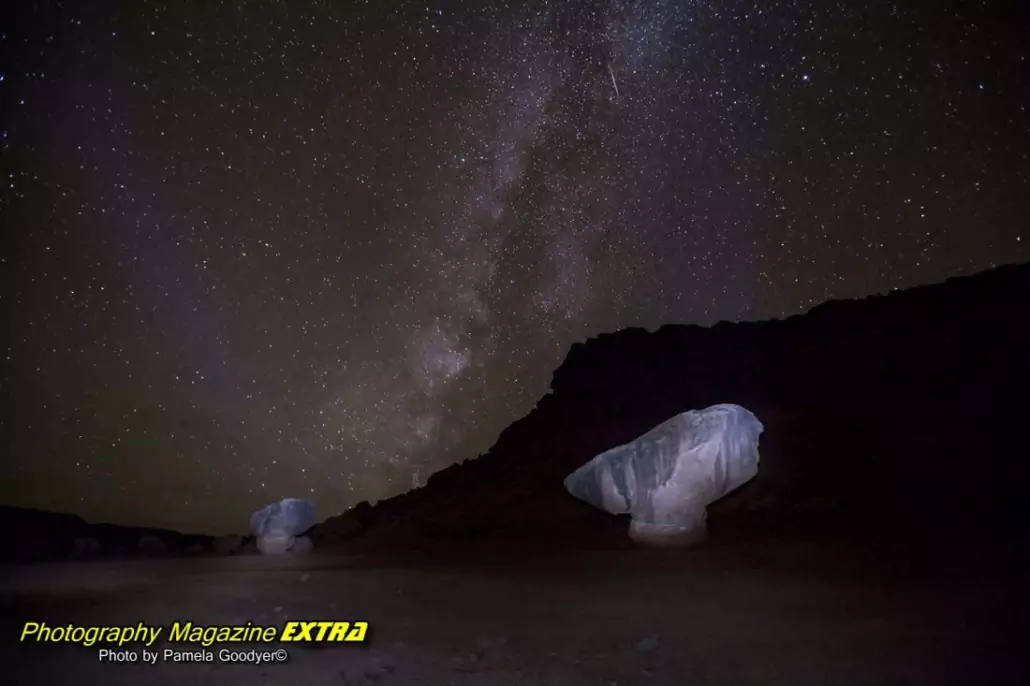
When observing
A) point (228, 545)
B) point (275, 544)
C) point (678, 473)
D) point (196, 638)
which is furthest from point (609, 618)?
point (228, 545)

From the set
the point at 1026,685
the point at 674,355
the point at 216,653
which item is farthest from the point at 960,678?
the point at 674,355

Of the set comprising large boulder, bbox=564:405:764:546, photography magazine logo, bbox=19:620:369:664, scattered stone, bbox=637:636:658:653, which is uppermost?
large boulder, bbox=564:405:764:546

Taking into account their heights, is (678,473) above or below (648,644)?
above

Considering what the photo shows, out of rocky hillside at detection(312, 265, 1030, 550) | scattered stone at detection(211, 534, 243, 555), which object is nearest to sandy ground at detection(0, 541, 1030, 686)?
rocky hillside at detection(312, 265, 1030, 550)

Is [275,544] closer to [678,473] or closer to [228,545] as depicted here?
[228,545]

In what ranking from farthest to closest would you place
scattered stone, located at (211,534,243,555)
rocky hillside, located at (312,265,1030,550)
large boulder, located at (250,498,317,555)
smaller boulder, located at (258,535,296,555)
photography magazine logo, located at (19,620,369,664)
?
scattered stone, located at (211,534,243,555)
large boulder, located at (250,498,317,555)
smaller boulder, located at (258,535,296,555)
rocky hillside, located at (312,265,1030,550)
photography magazine logo, located at (19,620,369,664)

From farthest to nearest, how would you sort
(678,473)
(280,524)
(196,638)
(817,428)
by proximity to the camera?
1. (280,524)
2. (817,428)
3. (678,473)
4. (196,638)

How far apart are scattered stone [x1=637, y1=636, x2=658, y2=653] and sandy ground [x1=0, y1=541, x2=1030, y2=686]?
0.03 metres

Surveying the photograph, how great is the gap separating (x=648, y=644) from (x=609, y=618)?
70 cm

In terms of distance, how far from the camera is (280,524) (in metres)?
13.0

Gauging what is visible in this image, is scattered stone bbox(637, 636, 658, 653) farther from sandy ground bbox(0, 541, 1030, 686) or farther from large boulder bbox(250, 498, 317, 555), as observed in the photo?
large boulder bbox(250, 498, 317, 555)

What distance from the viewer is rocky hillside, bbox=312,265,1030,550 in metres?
8.67

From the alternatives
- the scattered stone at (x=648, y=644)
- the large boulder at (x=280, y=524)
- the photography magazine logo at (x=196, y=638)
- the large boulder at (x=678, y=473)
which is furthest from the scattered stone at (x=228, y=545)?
the scattered stone at (x=648, y=644)

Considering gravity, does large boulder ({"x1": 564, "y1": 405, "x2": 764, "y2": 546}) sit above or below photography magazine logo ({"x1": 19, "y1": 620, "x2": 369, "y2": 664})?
above
